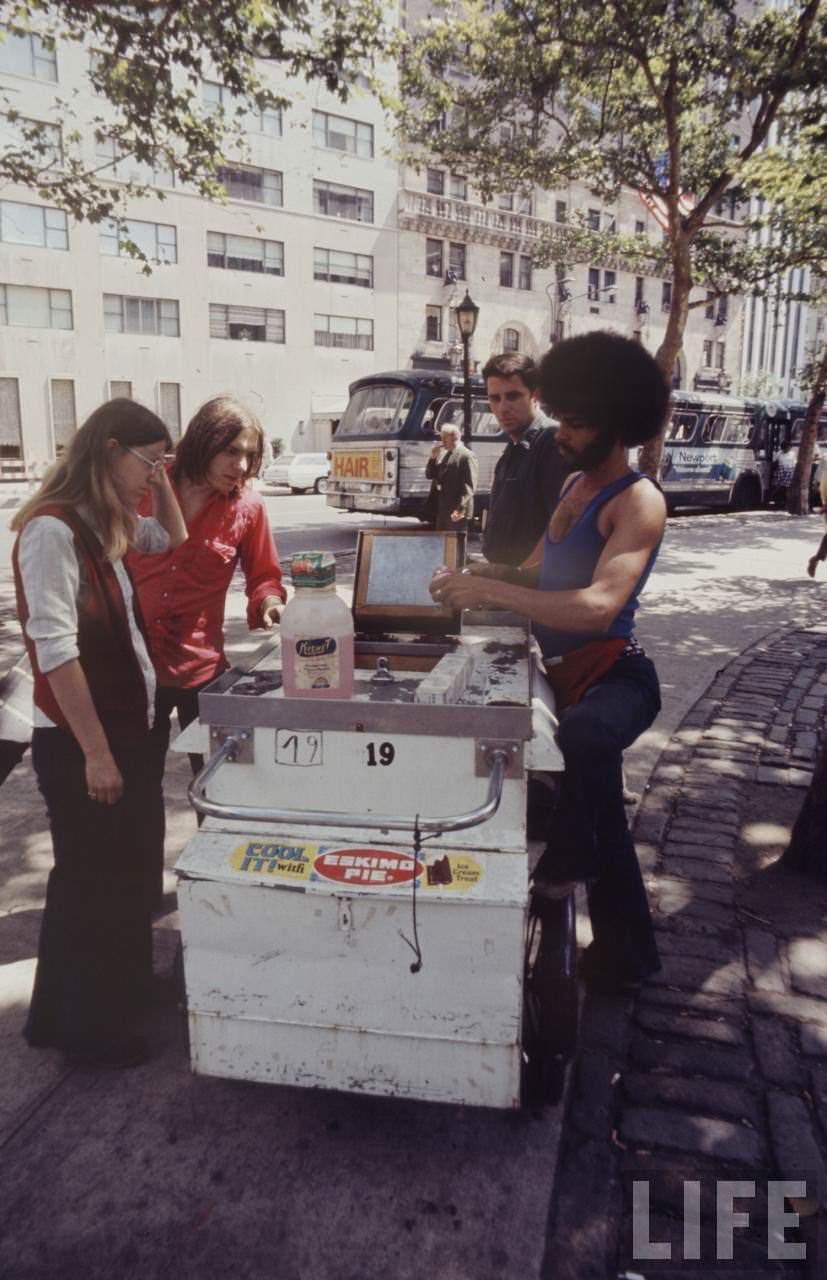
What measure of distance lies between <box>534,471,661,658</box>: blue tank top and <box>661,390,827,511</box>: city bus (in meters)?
18.0

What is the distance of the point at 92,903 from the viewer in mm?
2715

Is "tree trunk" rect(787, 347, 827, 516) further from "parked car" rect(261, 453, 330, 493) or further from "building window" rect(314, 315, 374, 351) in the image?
"building window" rect(314, 315, 374, 351)

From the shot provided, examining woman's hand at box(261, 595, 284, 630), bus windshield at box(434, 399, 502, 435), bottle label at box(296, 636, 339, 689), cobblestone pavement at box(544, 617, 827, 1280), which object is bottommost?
cobblestone pavement at box(544, 617, 827, 1280)

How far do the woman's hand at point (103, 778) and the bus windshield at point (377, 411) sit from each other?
14.2 meters

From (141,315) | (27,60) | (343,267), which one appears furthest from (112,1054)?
(343,267)

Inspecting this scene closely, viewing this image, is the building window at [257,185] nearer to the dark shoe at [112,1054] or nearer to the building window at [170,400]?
the building window at [170,400]

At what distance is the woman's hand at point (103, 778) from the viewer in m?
2.48

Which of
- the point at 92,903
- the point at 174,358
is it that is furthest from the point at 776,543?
the point at 174,358

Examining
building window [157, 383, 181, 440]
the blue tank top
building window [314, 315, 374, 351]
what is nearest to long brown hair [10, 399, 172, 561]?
the blue tank top

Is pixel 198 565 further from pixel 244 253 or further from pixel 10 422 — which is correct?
pixel 244 253

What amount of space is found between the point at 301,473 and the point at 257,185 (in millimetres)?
15970

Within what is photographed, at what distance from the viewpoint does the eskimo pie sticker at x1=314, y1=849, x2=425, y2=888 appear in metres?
2.04

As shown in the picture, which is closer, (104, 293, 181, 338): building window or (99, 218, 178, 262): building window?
(99, 218, 178, 262): building window

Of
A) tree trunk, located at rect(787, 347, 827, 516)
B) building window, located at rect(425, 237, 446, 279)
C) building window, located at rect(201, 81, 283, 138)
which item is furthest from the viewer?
building window, located at rect(425, 237, 446, 279)
